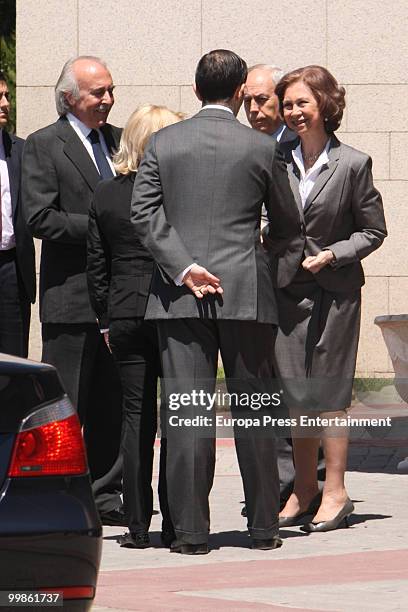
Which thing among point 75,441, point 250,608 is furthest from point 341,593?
point 75,441

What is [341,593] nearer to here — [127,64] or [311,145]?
[311,145]

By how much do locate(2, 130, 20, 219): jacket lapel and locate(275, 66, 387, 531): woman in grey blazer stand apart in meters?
1.46

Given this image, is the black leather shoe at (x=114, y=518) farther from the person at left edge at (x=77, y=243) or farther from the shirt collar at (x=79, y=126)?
the shirt collar at (x=79, y=126)

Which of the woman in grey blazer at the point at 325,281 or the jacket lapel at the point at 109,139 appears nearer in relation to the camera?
the woman in grey blazer at the point at 325,281

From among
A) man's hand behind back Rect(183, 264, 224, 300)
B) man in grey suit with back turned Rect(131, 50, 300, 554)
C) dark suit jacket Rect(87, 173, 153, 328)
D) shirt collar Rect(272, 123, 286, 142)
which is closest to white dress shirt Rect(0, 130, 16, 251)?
dark suit jacket Rect(87, 173, 153, 328)

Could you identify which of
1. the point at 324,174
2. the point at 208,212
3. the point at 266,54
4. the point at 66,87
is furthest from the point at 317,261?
the point at 266,54

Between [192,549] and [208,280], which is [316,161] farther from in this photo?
[192,549]

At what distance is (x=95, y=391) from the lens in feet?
28.3

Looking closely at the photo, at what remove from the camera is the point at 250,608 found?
5777mm

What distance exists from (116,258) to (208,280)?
69 centimetres

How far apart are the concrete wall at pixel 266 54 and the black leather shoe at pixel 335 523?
700cm

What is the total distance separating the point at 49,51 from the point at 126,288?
839 cm

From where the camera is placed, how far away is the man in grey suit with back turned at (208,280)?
707 centimetres

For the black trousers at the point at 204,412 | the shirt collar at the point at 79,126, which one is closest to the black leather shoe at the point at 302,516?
the black trousers at the point at 204,412
